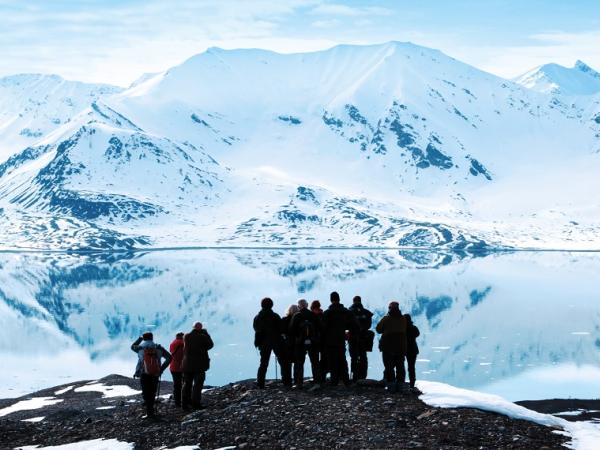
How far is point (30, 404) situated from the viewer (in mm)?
45562

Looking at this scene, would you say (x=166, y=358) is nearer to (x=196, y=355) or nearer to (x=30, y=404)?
(x=196, y=355)

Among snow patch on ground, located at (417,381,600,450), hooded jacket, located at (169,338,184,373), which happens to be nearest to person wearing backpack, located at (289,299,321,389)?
hooded jacket, located at (169,338,184,373)

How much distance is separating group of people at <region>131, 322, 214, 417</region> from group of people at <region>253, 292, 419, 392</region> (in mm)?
1931

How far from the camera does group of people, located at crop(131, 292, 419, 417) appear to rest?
27.2 metres

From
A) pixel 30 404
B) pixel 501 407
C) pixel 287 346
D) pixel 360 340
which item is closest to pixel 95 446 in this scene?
pixel 287 346

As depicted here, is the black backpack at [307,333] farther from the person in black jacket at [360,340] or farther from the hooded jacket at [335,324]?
the person in black jacket at [360,340]

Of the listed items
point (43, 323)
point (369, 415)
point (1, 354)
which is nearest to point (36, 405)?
point (369, 415)

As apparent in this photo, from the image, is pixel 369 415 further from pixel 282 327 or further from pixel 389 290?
pixel 389 290

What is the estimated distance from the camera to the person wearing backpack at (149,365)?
26.9m

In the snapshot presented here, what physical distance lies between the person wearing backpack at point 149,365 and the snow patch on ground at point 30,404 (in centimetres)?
1761

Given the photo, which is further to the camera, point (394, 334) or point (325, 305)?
point (325, 305)

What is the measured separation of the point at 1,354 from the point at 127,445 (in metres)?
71.6

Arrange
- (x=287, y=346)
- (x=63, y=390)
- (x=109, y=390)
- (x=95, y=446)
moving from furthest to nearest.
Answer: (x=63, y=390), (x=109, y=390), (x=287, y=346), (x=95, y=446)

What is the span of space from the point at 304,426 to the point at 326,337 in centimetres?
448
